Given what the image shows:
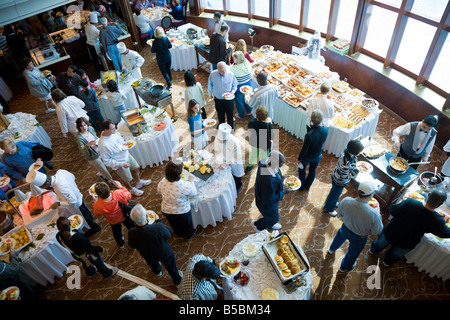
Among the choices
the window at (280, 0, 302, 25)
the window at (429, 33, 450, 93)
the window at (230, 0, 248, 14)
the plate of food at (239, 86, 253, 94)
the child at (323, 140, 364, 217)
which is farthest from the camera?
the window at (230, 0, 248, 14)

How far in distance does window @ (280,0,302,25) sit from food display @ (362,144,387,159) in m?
5.47

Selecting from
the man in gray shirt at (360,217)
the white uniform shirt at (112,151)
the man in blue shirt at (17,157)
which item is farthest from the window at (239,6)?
the man in gray shirt at (360,217)

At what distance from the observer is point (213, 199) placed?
4438 mm

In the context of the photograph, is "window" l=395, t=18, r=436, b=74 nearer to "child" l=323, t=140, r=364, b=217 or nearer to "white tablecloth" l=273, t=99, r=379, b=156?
"white tablecloth" l=273, t=99, r=379, b=156

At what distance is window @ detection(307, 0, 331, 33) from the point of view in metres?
8.22

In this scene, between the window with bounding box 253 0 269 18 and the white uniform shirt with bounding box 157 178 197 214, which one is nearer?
the white uniform shirt with bounding box 157 178 197 214

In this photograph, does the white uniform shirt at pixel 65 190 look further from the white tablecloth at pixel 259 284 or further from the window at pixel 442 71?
the window at pixel 442 71

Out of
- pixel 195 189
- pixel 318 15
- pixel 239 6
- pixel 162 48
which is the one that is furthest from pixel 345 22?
pixel 195 189

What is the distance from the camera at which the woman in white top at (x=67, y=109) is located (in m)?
5.52

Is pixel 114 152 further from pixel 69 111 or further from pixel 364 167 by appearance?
pixel 364 167

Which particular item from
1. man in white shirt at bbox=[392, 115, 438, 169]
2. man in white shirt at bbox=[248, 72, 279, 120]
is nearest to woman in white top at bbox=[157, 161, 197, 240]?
man in white shirt at bbox=[248, 72, 279, 120]

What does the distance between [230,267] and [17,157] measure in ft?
14.0

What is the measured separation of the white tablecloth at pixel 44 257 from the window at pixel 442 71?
7.62 m
